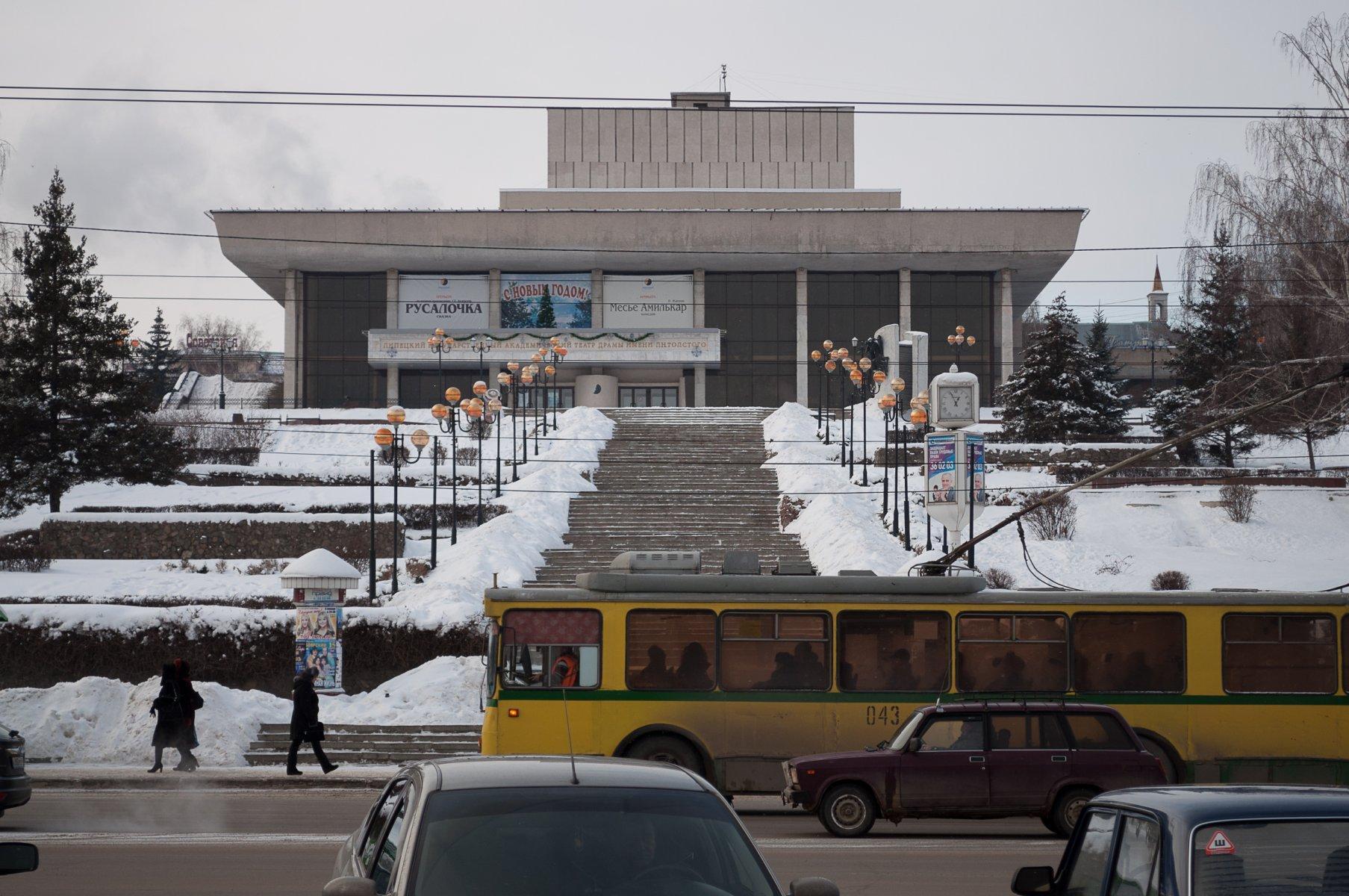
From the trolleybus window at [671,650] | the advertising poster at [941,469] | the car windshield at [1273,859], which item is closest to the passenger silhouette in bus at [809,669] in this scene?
the trolleybus window at [671,650]

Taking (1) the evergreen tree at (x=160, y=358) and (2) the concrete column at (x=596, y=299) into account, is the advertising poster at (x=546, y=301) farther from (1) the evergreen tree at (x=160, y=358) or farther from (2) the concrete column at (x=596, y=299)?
(1) the evergreen tree at (x=160, y=358)

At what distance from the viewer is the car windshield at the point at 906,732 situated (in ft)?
50.7

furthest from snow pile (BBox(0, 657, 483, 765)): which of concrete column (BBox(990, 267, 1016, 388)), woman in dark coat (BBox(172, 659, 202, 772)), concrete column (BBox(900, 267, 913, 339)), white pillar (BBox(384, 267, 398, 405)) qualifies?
concrete column (BBox(990, 267, 1016, 388))

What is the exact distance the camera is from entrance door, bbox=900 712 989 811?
1523 cm

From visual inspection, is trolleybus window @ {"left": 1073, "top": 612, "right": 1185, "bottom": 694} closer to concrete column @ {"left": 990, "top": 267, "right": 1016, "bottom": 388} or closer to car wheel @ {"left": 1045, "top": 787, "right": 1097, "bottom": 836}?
car wheel @ {"left": 1045, "top": 787, "right": 1097, "bottom": 836}

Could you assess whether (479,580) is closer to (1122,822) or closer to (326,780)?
(326,780)

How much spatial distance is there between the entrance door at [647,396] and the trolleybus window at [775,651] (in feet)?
194

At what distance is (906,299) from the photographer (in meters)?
78.0

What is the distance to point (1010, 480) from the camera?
4759cm

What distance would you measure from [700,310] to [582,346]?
750cm

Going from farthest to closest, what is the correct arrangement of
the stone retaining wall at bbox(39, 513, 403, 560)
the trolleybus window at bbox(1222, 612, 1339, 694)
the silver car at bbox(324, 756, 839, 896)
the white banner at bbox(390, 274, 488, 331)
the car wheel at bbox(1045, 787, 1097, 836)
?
the white banner at bbox(390, 274, 488, 331)
the stone retaining wall at bbox(39, 513, 403, 560)
the trolleybus window at bbox(1222, 612, 1339, 694)
the car wheel at bbox(1045, 787, 1097, 836)
the silver car at bbox(324, 756, 839, 896)

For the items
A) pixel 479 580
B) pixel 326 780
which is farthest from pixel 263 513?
pixel 326 780

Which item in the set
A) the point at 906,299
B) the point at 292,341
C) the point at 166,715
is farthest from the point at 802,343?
the point at 166,715

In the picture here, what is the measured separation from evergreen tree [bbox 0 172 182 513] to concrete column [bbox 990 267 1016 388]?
1838 inches
